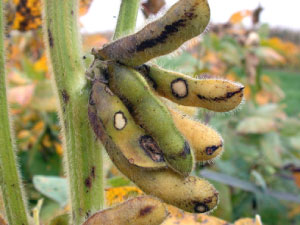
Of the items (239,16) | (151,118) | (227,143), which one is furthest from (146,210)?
(239,16)

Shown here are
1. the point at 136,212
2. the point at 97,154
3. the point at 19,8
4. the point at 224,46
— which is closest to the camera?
the point at 136,212

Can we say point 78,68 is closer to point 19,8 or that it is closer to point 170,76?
point 170,76

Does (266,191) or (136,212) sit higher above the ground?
(136,212)

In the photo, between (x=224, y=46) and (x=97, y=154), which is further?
(x=224, y=46)

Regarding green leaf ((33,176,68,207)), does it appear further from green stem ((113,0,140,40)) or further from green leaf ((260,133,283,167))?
green leaf ((260,133,283,167))

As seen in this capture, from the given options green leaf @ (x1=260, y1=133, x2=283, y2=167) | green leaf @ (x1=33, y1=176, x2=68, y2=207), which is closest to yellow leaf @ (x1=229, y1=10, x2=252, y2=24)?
green leaf @ (x1=260, y1=133, x2=283, y2=167)

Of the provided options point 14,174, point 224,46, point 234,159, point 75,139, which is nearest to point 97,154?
point 75,139

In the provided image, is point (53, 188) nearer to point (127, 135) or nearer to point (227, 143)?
point (127, 135)
